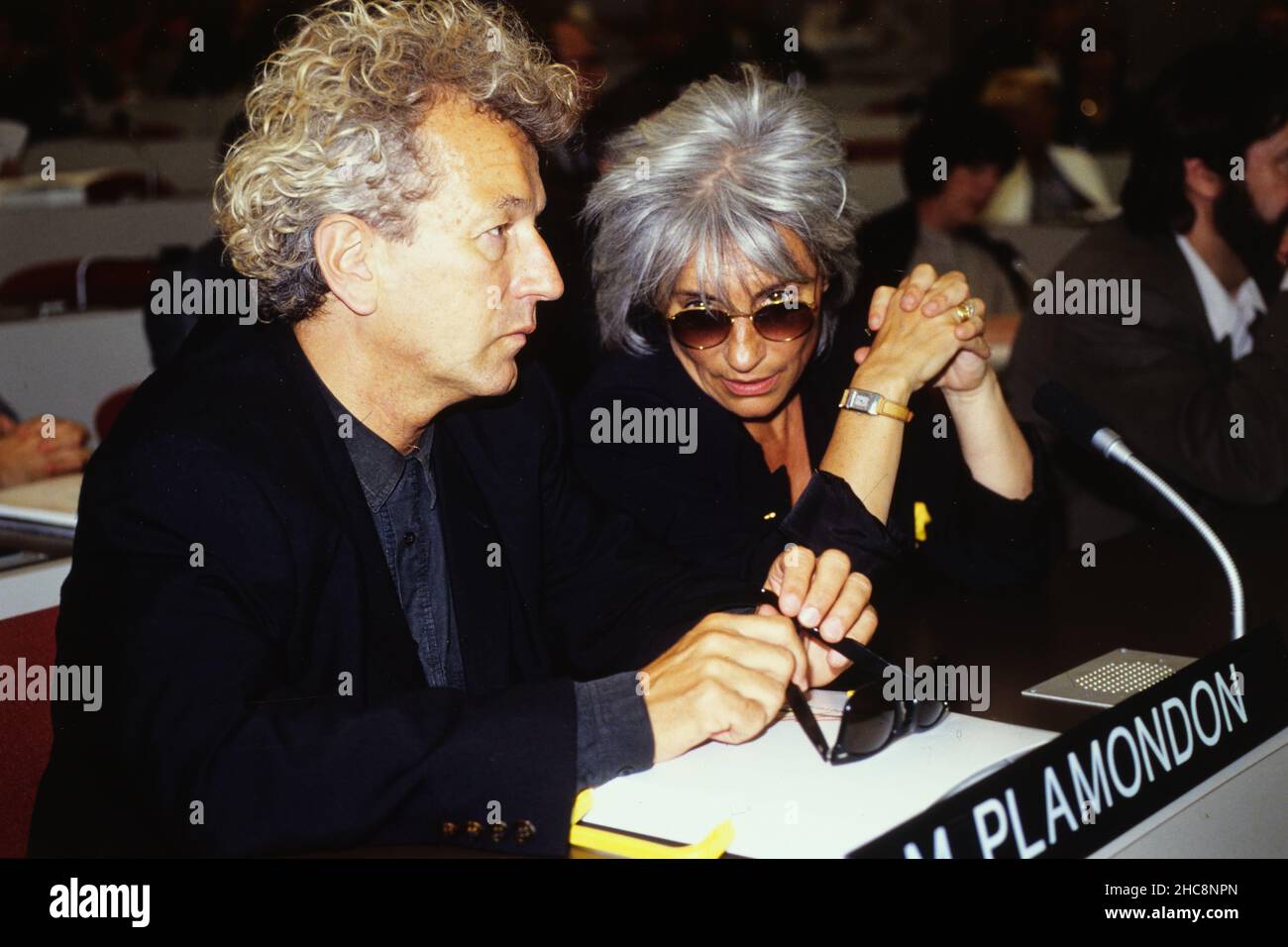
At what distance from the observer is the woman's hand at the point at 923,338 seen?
1.95 m

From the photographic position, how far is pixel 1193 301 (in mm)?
2617

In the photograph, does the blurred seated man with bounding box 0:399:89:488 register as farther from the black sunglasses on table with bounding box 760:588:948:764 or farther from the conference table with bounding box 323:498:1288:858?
the black sunglasses on table with bounding box 760:588:948:764

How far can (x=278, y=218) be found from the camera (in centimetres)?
152

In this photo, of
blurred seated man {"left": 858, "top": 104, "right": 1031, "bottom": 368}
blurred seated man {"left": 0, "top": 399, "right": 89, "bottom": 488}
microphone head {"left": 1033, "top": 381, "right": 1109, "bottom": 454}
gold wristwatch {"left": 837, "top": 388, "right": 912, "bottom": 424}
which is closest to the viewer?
microphone head {"left": 1033, "top": 381, "right": 1109, "bottom": 454}

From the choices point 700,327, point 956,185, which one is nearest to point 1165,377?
point 700,327

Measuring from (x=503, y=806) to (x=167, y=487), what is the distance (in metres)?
0.43

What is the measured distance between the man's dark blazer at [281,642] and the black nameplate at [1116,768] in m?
0.33

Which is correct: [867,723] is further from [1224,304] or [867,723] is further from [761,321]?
[1224,304]

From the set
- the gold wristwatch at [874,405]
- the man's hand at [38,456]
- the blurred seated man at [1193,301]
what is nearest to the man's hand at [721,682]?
the gold wristwatch at [874,405]

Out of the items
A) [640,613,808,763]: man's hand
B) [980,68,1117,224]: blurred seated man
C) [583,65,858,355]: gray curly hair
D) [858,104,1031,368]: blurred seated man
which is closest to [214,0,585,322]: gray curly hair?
[583,65,858,355]: gray curly hair

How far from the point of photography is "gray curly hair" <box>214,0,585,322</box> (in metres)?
1.47

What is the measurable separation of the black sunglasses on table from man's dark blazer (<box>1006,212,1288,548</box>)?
46.9 inches

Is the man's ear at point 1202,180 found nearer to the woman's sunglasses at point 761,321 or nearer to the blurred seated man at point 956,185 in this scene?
the woman's sunglasses at point 761,321
